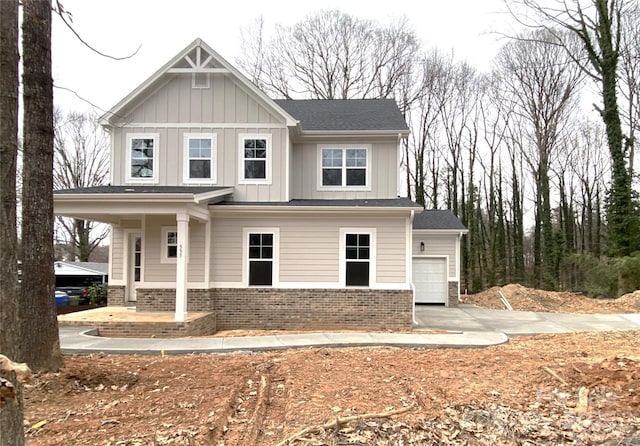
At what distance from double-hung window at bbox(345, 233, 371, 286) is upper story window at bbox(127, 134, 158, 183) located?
5965mm

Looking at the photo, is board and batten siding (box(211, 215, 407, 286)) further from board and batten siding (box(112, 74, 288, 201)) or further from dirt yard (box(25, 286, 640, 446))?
dirt yard (box(25, 286, 640, 446))

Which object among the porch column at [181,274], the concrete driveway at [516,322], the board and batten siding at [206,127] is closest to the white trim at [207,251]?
the board and batten siding at [206,127]

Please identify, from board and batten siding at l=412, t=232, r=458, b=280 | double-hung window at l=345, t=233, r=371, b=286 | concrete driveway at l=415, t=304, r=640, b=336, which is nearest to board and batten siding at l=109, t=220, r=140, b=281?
double-hung window at l=345, t=233, r=371, b=286

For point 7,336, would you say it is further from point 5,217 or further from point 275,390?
point 275,390

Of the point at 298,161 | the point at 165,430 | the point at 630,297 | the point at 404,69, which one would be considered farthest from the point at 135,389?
the point at 404,69

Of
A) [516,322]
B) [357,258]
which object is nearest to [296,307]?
[357,258]

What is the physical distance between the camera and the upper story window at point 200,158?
525 inches

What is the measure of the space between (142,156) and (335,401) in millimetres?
10460

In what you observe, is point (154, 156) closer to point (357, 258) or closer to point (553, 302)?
point (357, 258)

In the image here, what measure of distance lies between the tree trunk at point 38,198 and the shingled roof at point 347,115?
8475 millimetres

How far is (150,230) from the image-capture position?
42.2 ft

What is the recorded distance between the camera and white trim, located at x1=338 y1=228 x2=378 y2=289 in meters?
12.6

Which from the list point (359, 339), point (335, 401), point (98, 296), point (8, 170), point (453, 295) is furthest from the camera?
point (98, 296)

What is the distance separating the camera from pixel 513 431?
4699 millimetres
